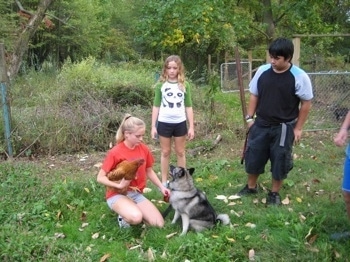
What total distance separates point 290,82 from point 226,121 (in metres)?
4.05

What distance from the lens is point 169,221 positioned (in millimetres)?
4234

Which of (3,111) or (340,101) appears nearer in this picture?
(3,111)

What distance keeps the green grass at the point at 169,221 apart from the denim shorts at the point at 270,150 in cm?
42

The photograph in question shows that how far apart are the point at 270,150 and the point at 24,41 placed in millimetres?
6841

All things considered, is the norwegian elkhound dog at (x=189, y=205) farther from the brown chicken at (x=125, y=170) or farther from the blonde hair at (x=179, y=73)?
the blonde hair at (x=179, y=73)

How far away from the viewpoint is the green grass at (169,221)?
360 centimetres

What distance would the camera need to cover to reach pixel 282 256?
350 centimetres

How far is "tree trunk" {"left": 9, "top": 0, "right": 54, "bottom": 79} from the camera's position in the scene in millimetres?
8680

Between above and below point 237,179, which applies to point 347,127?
above

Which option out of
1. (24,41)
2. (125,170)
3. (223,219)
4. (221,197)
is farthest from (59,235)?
(24,41)

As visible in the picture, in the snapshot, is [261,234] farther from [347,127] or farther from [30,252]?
[30,252]

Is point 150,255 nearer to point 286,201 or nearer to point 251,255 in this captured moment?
point 251,255

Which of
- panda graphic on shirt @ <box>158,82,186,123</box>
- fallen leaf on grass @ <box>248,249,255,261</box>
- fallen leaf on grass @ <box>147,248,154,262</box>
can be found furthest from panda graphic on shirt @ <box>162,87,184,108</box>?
fallen leaf on grass @ <box>248,249,255,261</box>

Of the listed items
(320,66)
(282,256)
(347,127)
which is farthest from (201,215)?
(320,66)
